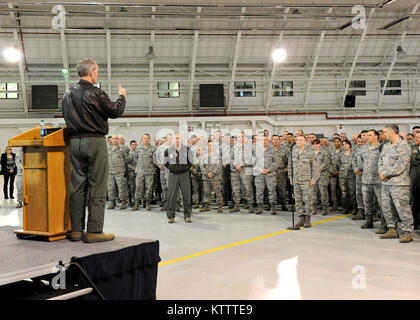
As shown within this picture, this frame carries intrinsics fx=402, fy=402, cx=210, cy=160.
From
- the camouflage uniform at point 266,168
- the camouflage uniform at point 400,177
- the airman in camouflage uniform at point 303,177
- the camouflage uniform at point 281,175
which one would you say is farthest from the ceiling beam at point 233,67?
the camouflage uniform at point 400,177

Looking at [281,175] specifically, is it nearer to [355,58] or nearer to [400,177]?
[400,177]

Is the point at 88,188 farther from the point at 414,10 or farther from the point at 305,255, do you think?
the point at 414,10

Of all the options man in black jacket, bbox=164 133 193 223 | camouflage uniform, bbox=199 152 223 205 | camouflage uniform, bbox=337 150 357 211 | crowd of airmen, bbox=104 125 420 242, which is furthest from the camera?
camouflage uniform, bbox=199 152 223 205

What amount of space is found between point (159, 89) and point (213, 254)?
45.6 feet

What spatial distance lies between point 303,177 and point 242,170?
7.02 ft

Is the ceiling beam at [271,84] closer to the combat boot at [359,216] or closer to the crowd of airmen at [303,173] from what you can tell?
the crowd of airmen at [303,173]

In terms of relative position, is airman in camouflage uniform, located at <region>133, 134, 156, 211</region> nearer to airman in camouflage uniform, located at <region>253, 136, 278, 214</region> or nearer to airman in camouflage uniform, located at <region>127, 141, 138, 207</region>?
airman in camouflage uniform, located at <region>127, 141, 138, 207</region>

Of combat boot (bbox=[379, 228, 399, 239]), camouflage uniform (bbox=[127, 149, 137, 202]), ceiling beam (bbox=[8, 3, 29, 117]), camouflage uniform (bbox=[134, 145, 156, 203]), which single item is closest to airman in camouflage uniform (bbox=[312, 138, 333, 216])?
combat boot (bbox=[379, 228, 399, 239])

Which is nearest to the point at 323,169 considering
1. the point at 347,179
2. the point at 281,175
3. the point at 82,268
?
the point at 347,179

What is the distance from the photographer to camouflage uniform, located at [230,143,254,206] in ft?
28.5

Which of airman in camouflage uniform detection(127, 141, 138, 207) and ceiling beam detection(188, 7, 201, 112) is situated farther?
ceiling beam detection(188, 7, 201, 112)

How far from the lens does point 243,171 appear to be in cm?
874

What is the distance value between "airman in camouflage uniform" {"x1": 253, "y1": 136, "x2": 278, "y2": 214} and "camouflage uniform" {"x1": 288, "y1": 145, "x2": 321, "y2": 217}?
144 centimetres
